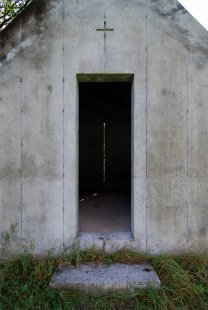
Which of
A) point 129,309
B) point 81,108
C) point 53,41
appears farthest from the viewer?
point 81,108

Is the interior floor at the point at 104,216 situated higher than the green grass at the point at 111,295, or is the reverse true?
the interior floor at the point at 104,216

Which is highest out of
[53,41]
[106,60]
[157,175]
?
[53,41]

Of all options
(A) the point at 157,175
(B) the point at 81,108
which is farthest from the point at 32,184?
(B) the point at 81,108

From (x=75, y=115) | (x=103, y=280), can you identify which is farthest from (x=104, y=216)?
(x=75, y=115)

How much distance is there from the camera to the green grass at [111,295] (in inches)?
90.4

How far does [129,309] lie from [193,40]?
314 cm

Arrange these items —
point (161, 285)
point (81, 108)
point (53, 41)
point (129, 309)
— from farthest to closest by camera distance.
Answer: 1. point (81, 108)
2. point (53, 41)
3. point (161, 285)
4. point (129, 309)

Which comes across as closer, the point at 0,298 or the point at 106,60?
the point at 0,298

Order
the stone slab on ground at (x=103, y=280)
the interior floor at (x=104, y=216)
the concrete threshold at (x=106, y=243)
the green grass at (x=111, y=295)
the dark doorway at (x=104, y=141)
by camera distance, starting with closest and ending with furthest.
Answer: the green grass at (x=111, y=295) → the stone slab on ground at (x=103, y=280) → the concrete threshold at (x=106, y=243) → the interior floor at (x=104, y=216) → the dark doorway at (x=104, y=141)

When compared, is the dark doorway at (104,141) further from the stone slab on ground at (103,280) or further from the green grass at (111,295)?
the stone slab on ground at (103,280)

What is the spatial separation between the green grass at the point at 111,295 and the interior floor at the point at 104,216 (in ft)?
1.71

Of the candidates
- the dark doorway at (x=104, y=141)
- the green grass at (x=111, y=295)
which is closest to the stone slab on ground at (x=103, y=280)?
the green grass at (x=111, y=295)

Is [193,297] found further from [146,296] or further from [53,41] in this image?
[53,41]

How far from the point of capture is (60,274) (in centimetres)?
259
